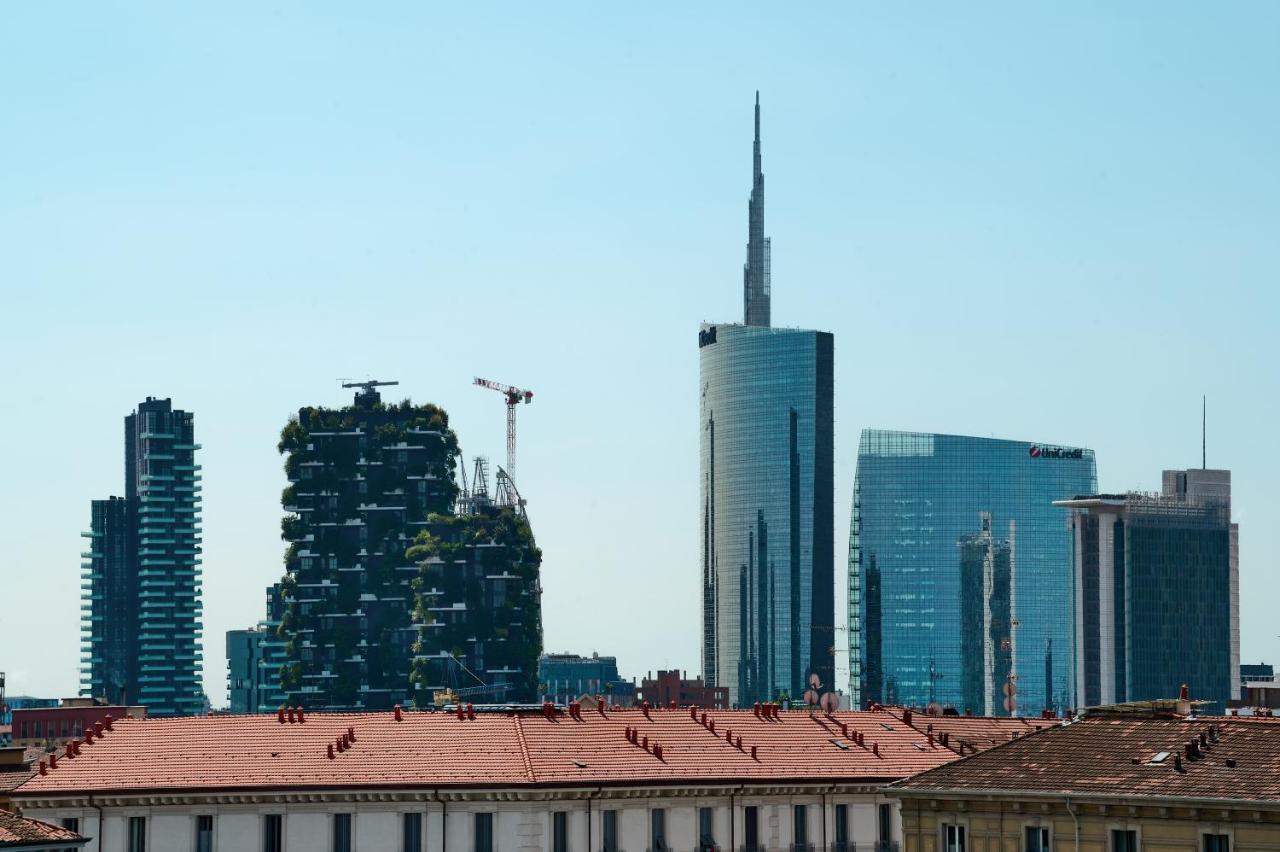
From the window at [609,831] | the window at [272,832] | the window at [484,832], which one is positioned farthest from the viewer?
the window at [272,832]

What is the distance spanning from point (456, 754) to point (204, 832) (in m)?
10.9

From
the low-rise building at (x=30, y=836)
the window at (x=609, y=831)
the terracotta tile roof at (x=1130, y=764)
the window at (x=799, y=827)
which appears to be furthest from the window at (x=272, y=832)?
the terracotta tile roof at (x=1130, y=764)

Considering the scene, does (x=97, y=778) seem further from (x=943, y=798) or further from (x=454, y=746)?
(x=943, y=798)

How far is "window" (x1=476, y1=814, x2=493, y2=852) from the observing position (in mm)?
109750

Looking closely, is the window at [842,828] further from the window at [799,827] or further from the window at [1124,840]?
the window at [1124,840]

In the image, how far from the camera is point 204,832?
112312 mm

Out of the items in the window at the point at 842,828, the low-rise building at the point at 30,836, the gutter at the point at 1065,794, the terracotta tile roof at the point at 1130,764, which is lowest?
the window at the point at 842,828

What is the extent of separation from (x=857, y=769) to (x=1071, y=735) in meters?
32.1

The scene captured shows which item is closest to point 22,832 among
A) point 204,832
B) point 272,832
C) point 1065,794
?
point 272,832

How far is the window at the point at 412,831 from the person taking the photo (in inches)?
4355

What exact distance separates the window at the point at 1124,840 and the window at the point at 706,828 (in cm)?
3387

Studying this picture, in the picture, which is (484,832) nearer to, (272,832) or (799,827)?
(272,832)

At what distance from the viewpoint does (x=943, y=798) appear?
8531cm

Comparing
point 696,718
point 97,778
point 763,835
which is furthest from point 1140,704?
point 97,778
